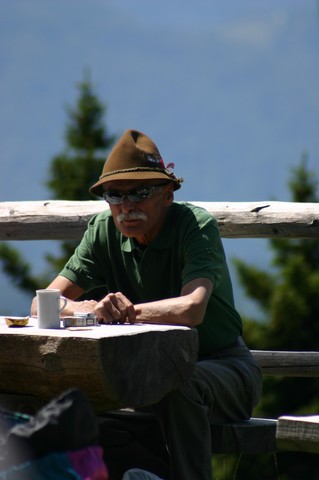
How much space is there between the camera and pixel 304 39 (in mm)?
114688

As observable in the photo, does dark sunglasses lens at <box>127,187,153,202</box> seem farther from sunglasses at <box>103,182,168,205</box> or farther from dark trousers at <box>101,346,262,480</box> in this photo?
dark trousers at <box>101,346,262,480</box>

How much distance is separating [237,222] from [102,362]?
99.7 inches

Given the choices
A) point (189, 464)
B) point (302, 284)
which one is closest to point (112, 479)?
point (189, 464)

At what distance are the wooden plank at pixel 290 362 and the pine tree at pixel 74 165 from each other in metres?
11.4

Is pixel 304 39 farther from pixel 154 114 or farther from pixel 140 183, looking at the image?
pixel 140 183

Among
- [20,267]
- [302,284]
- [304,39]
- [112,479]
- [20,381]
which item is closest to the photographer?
[20,381]

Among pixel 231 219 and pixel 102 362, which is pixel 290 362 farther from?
pixel 102 362

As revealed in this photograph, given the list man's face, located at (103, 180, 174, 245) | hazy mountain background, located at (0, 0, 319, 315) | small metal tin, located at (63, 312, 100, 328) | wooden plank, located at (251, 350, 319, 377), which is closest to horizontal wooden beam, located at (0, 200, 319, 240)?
wooden plank, located at (251, 350, 319, 377)

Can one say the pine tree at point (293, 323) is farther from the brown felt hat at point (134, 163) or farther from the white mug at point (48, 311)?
the white mug at point (48, 311)

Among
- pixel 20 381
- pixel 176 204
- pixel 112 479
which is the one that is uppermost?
pixel 176 204

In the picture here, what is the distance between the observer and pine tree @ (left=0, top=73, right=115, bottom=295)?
18000 mm

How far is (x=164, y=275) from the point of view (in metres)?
4.89

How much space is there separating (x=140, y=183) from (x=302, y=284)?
1102 cm

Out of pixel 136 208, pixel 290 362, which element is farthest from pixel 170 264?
pixel 290 362
